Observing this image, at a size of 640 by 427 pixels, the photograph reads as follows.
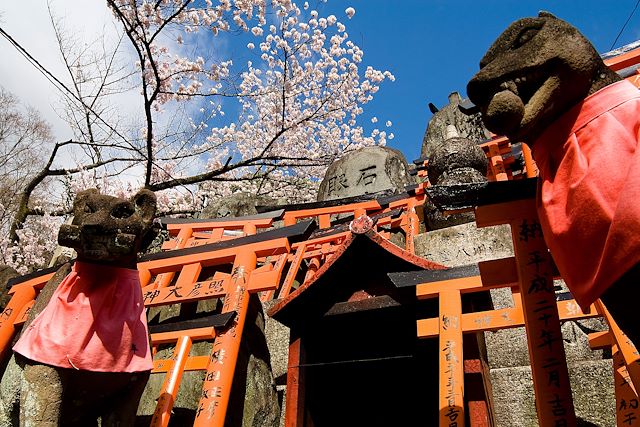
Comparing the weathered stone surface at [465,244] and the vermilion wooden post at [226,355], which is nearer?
the vermilion wooden post at [226,355]

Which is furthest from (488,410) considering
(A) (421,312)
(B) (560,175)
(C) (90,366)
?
(C) (90,366)

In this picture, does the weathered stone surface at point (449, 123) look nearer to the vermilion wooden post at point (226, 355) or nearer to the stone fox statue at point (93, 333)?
the vermilion wooden post at point (226, 355)

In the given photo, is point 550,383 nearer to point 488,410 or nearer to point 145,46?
point 488,410

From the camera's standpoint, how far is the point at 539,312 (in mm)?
2191

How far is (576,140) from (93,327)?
105 inches

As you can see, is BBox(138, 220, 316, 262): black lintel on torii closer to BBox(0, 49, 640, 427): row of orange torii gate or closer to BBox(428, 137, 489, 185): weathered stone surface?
BBox(0, 49, 640, 427): row of orange torii gate

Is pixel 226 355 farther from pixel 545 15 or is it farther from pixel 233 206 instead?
pixel 233 206

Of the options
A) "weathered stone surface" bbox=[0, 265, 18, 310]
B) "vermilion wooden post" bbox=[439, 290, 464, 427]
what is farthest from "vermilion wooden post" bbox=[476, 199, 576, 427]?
"weathered stone surface" bbox=[0, 265, 18, 310]

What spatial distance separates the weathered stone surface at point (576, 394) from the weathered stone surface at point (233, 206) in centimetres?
1155

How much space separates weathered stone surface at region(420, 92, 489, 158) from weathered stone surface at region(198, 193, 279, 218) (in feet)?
25.6

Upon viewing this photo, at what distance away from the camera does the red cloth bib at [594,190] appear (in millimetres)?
1508

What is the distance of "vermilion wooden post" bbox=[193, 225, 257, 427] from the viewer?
132 inches

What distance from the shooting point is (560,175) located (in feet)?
5.90

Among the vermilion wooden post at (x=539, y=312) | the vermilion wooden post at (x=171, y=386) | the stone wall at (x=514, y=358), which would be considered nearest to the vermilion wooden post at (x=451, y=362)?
the vermilion wooden post at (x=539, y=312)
